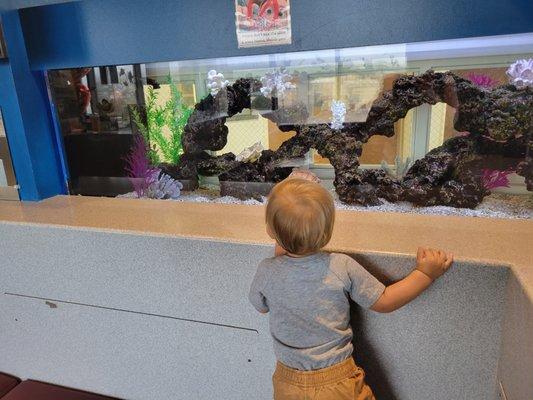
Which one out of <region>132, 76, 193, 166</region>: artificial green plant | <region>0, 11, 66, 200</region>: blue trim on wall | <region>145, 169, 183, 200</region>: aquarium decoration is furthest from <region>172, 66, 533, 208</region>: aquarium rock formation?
<region>0, 11, 66, 200</region>: blue trim on wall

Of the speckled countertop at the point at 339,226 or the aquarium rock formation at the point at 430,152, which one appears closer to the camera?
the speckled countertop at the point at 339,226

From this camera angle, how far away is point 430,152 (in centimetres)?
167

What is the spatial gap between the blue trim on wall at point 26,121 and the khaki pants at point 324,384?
1353 mm

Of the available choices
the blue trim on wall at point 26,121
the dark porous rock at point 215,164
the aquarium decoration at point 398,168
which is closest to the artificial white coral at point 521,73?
the aquarium decoration at point 398,168

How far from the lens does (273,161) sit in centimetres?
190

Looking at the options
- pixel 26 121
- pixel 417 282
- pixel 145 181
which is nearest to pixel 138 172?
pixel 145 181

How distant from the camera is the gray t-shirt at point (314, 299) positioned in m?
0.94

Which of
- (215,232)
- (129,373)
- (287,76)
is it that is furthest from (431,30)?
(129,373)

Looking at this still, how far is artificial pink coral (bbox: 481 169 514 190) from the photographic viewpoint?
1.61 meters

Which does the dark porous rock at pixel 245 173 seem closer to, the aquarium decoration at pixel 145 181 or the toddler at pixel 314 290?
Answer: the aquarium decoration at pixel 145 181

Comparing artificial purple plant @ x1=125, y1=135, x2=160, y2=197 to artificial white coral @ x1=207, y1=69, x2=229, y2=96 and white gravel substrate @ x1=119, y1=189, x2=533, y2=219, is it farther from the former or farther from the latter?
white gravel substrate @ x1=119, y1=189, x2=533, y2=219

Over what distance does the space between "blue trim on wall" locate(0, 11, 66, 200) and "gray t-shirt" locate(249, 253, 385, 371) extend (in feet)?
4.11

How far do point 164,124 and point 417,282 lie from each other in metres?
1.54

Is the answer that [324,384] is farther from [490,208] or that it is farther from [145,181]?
[145,181]
